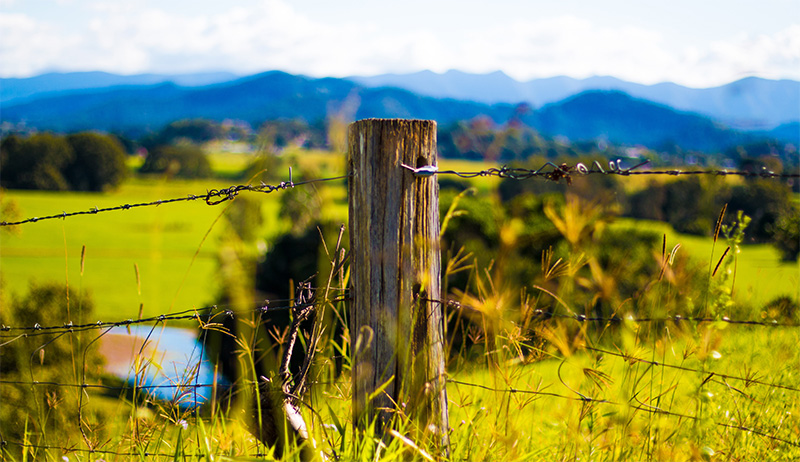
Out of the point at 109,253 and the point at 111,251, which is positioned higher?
the point at 109,253

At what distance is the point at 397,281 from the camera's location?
1.50 m

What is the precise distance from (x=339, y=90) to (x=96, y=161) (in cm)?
2648

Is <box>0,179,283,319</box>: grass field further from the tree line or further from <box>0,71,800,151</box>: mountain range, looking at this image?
<box>0,71,800,151</box>: mountain range

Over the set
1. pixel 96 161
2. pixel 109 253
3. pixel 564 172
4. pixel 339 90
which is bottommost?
pixel 109 253

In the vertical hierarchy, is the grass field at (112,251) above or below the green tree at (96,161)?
below

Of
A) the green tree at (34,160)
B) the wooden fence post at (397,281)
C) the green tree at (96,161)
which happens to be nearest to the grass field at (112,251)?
the green tree at (96,161)

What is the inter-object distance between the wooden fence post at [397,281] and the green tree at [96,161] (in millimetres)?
60548

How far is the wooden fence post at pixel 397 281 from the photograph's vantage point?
1.50 meters

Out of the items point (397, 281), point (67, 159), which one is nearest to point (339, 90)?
point (67, 159)

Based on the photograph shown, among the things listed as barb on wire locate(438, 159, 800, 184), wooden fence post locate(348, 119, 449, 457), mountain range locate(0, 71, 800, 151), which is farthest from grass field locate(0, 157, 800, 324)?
wooden fence post locate(348, 119, 449, 457)

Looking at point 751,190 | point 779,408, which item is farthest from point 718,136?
point 779,408

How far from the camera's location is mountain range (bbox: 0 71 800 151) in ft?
232

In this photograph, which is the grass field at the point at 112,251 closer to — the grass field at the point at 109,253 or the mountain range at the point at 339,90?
the grass field at the point at 109,253

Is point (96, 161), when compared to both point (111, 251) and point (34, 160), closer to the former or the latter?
point (34, 160)
